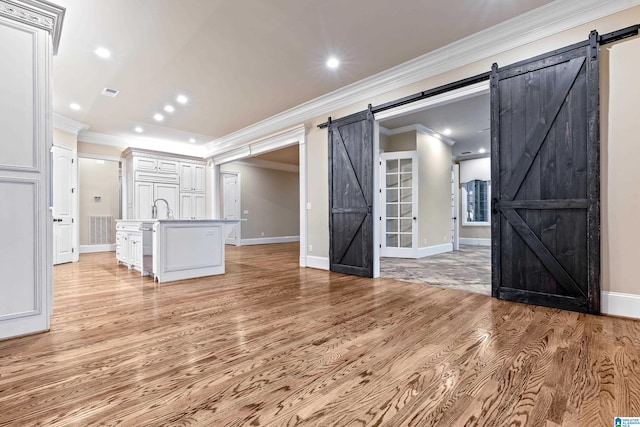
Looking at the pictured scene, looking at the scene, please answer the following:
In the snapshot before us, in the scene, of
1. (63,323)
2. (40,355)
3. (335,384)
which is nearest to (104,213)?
(63,323)

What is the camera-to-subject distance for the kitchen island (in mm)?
4379

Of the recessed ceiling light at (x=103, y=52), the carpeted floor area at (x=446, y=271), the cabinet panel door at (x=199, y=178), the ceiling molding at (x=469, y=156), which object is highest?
the recessed ceiling light at (x=103, y=52)

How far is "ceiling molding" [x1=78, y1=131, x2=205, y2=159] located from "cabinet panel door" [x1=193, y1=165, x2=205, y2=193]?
405 millimetres

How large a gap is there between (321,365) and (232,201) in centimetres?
880

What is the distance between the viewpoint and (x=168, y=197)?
322 inches

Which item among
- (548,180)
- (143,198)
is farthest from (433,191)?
(143,198)

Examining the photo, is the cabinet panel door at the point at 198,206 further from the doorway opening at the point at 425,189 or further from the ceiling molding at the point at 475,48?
the doorway opening at the point at 425,189

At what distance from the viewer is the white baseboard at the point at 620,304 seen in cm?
268

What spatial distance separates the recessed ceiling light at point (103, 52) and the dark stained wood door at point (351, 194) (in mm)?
3186

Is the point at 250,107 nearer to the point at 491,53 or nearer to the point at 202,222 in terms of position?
the point at 202,222

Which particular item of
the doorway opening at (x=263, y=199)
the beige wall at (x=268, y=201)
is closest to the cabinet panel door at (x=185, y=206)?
the doorway opening at (x=263, y=199)

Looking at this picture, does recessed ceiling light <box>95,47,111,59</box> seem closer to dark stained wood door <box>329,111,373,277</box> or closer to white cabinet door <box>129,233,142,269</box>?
white cabinet door <box>129,233,142,269</box>

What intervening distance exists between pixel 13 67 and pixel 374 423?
11.4ft

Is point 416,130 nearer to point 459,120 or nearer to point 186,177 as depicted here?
point 459,120
